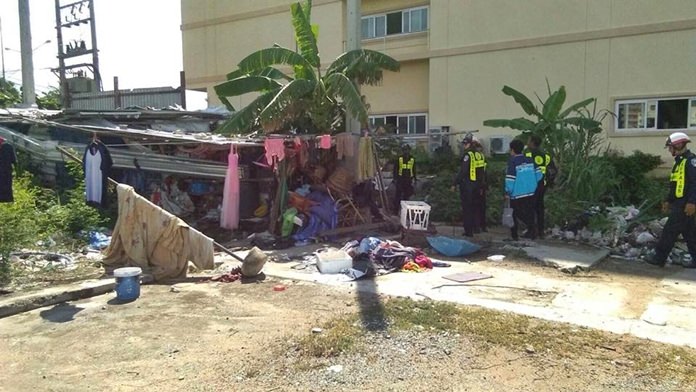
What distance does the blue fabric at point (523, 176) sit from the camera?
30.1 ft

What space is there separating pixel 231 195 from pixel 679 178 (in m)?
7.38

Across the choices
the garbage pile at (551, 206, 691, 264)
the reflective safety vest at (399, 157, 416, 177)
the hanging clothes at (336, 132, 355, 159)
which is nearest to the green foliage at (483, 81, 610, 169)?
the garbage pile at (551, 206, 691, 264)

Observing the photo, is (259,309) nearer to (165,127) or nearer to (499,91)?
(165,127)

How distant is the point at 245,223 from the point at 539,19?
37.2ft

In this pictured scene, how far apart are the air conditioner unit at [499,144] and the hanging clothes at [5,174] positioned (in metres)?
13.5

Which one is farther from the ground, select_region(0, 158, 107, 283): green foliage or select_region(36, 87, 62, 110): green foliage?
select_region(36, 87, 62, 110): green foliage

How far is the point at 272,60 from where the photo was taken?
12.3 metres

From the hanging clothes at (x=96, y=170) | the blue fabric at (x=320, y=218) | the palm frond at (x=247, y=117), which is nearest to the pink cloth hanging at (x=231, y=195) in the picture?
the blue fabric at (x=320, y=218)

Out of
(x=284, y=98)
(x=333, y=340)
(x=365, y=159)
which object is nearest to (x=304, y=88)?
(x=284, y=98)

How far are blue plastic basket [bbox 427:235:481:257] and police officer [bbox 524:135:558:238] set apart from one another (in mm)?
1636

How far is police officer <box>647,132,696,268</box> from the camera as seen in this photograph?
724 cm

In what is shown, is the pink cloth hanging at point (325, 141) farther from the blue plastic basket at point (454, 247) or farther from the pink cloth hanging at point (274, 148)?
the blue plastic basket at point (454, 247)

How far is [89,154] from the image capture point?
26.8 feet

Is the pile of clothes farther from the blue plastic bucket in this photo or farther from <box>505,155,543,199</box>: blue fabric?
the blue plastic bucket
